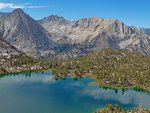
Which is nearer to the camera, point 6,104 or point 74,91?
point 6,104

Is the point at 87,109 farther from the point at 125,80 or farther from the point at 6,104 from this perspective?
the point at 125,80

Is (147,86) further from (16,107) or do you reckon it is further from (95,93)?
(16,107)

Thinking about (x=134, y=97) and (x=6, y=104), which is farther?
(x=134, y=97)

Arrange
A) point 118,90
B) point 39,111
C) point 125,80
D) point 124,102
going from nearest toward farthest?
1. point 39,111
2. point 124,102
3. point 118,90
4. point 125,80

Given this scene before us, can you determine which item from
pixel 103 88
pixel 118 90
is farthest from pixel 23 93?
pixel 118 90

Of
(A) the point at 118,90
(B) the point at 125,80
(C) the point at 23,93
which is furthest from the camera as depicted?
(B) the point at 125,80

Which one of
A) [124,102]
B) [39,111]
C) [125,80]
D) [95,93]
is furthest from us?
[125,80]

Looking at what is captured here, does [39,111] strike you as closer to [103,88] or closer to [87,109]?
[87,109]

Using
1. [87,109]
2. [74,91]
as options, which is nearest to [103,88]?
[74,91]

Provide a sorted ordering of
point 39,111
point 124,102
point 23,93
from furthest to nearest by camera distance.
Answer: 1. point 23,93
2. point 124,102
3. point 39,111
